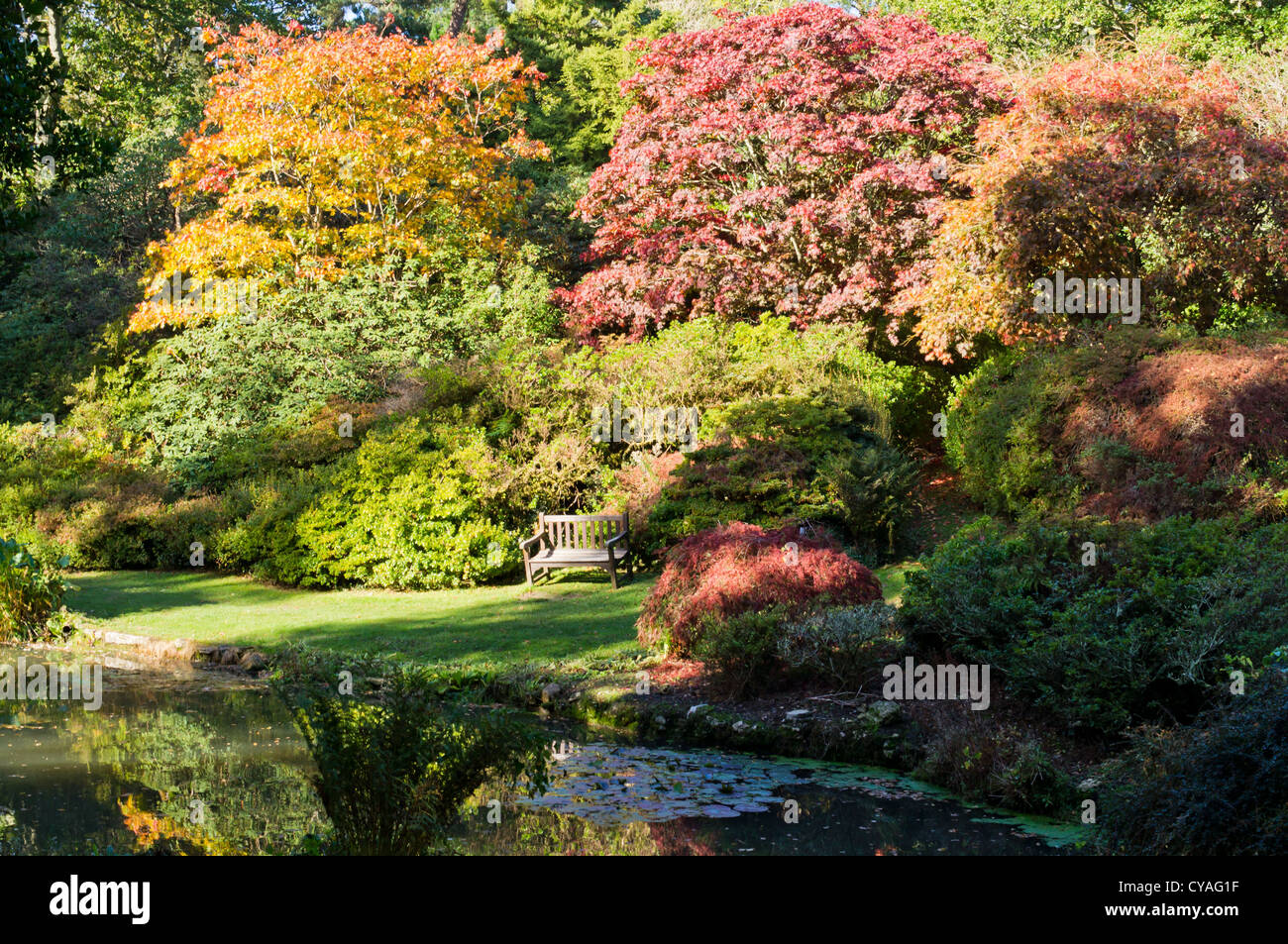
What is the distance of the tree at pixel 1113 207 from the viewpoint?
11.9m

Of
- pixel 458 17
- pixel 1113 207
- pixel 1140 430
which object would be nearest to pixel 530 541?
pixel 1140 430

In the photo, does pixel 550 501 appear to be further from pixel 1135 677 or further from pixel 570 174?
pixel 570 174

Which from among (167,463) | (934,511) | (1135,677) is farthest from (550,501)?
(1135,677)

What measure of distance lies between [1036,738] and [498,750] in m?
3.33

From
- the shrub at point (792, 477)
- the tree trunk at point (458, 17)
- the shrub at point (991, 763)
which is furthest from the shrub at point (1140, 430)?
the tree trunk at point (458, 17)

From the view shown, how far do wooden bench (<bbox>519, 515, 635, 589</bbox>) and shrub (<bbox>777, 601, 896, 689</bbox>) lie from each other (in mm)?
4384

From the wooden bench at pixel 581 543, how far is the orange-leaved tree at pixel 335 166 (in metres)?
6.43

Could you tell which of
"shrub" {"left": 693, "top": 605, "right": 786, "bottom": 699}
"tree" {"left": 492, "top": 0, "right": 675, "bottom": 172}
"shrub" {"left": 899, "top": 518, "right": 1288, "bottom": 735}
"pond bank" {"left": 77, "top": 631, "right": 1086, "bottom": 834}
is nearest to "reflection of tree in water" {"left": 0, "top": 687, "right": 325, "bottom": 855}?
"pond bank" {"left": 77, "top": 631, "right": 1086, "bottom": 834}

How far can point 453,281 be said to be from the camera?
17406 millimetres

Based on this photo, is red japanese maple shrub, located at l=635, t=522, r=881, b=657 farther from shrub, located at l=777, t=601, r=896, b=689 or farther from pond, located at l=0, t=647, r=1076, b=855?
pond, located at l=0, t=647, r=1076, b=855

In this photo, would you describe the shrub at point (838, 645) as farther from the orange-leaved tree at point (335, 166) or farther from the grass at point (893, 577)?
the orange-leaved tree at point (335, 166)

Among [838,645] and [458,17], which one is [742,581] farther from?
[458,17]

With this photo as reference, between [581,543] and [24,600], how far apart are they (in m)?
5.43

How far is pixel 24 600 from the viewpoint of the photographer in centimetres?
1055
